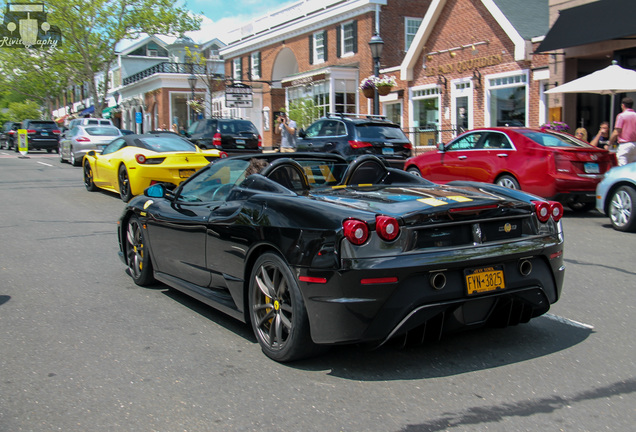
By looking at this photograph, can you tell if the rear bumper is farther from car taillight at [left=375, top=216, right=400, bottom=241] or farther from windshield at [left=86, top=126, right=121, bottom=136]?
windshield at [left=86, top=126, right=121, bottom=136]

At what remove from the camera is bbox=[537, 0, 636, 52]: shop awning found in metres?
16.1

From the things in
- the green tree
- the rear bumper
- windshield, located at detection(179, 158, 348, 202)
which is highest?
the green tree

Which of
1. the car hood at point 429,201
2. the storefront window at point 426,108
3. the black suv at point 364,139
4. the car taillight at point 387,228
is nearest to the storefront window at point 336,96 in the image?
the storefront window at point 426,108

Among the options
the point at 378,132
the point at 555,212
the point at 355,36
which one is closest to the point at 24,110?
the point at 355,36

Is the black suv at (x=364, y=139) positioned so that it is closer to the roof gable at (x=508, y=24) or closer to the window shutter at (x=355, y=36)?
the roof gable at (x=508, y=24)

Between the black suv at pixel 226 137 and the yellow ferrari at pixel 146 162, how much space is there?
7.16 m

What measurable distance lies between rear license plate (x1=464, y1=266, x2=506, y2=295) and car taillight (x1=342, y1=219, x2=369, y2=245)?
27.1 inches

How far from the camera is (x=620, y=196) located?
984 cm

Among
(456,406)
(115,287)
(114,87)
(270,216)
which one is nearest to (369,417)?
(456,406)

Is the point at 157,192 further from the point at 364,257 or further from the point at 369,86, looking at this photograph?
the point at 369,86

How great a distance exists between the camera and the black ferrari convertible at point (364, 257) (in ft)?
12.4

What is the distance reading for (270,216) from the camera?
14.1 feet

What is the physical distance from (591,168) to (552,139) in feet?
2.85

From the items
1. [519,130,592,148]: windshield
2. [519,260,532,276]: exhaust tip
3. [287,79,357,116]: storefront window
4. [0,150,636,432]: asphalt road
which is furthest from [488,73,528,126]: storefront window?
[519,260,532,276]: exhaust tip
